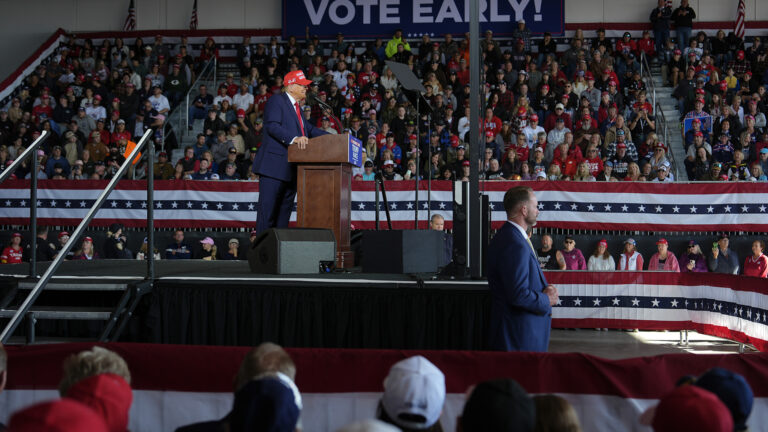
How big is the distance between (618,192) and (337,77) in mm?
7852

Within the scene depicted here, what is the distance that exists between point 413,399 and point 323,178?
4536 mm

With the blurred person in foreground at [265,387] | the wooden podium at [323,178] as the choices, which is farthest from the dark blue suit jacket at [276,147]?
the blurred person in foreground at [265,387]

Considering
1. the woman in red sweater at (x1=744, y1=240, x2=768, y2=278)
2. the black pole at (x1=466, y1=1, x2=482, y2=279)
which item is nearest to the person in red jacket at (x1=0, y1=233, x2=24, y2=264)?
the black pole at (x1=466, y1=1, x2=482, y2=279)

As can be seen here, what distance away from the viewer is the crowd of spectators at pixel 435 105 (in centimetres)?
1396

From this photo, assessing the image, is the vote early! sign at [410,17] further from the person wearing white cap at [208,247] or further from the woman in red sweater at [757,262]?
the woman in red sweater at [757,262]

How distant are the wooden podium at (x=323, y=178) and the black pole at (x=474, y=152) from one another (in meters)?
1.42

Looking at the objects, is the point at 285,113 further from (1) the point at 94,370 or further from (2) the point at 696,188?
(2) the point at 696,188

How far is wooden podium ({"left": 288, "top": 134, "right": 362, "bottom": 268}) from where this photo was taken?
672cm

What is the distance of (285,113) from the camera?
698cm

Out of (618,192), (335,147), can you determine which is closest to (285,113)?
(335,147)

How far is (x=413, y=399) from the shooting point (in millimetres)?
2359

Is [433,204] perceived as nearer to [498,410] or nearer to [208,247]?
[208,247]

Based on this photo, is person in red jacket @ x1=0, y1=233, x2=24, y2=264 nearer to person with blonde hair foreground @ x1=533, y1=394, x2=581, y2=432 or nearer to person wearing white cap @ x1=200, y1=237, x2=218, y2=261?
person wearing white cap @ x1=200, y1=237, x2=218, y2=261

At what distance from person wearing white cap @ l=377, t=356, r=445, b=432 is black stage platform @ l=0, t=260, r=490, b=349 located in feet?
9.55
